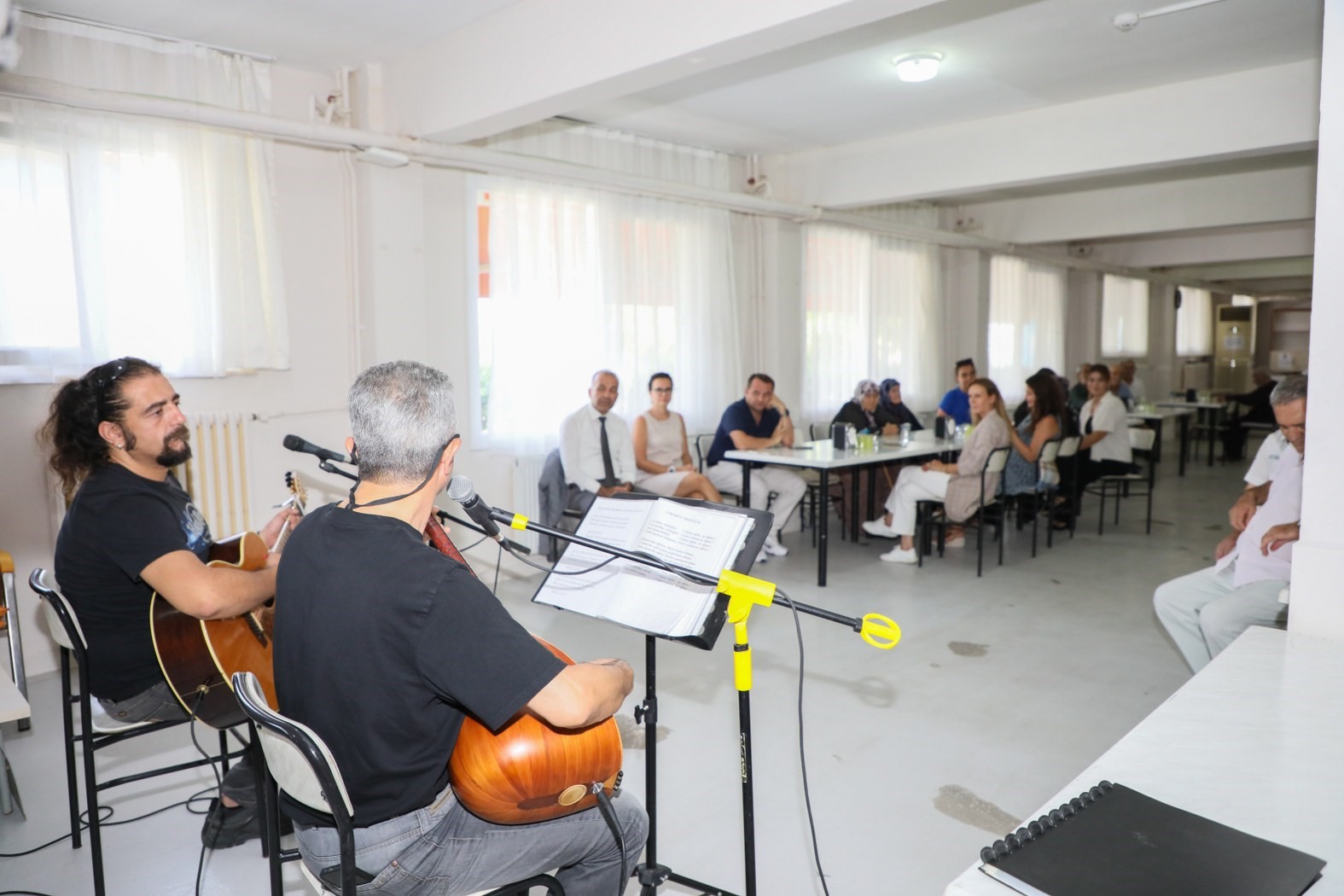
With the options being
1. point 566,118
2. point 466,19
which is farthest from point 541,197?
point 466,19

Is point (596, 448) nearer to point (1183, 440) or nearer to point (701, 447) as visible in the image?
point (701, 447)

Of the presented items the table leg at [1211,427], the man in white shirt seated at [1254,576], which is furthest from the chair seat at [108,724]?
the table leg at [1211,427]

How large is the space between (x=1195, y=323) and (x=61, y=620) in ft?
54.1

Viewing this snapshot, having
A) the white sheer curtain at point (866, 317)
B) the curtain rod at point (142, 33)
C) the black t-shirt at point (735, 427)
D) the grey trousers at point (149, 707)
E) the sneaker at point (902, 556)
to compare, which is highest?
the curtain rod at point (142, 33)

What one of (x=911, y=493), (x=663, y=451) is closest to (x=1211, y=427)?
(x=911, y=493)

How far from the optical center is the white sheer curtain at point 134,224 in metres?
3.57

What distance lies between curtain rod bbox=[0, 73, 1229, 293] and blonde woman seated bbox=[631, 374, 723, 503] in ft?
4.33

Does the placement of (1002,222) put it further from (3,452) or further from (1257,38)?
(3,452)

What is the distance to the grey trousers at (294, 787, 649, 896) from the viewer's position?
1.41m

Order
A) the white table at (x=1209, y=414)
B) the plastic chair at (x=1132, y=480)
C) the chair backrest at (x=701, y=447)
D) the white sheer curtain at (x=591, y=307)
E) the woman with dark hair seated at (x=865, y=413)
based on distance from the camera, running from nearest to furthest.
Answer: the white sheer curtain at (x=591, y=307) → the chair backrest at (x=701, y=447) → the plastic chair at (x=1132, y=480) → the woman with dark hair seated at (x=865, y=413) → the white table at (x=1209, y=414)

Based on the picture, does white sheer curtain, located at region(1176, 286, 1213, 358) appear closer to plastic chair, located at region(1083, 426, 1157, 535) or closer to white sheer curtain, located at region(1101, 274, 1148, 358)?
white sheer curtain, located at region(1101, 274, 1148, 358)

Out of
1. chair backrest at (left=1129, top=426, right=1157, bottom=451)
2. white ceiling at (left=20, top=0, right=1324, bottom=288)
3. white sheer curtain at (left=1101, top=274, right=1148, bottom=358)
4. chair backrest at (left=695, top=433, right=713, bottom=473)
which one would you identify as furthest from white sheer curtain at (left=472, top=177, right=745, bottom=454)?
white sheer curtain at (left=1101, top=274, right=1148, bottom=358)

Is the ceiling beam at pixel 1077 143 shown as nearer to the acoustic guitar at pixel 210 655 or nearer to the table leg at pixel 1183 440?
the table leg at pixel 1183 440

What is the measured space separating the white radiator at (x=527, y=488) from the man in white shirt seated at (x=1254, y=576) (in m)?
3.39
